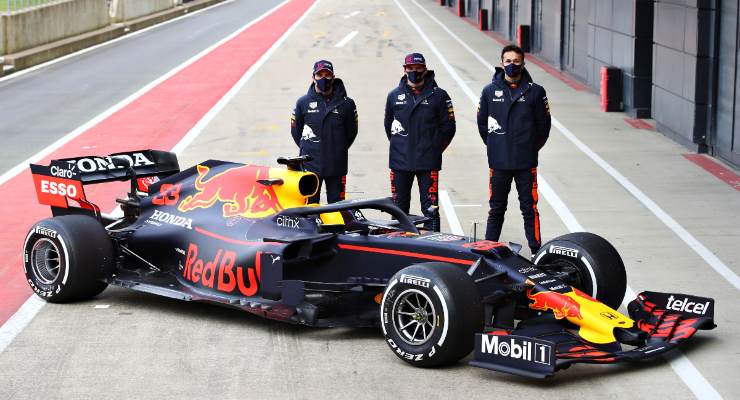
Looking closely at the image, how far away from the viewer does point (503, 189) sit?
13258 millimetres

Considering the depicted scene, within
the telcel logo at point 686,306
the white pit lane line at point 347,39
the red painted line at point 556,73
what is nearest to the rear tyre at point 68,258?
the telcel logo at point 686,306

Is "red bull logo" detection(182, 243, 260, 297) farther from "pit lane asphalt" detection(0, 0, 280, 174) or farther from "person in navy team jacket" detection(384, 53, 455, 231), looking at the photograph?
"pit lane asphalt" detection(0, 0, 280, 174)

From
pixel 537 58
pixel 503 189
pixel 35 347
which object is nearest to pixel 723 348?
pixel 503 189

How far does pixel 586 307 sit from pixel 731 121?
10.3 m

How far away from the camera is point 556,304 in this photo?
955 cm

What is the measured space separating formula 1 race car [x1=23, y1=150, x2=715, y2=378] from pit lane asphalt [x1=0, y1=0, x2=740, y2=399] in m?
0.21

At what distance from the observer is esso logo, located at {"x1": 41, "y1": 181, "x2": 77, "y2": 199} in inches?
477

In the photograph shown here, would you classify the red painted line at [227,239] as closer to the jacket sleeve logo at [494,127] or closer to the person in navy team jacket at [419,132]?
the person in navy team jacket at [419,132]

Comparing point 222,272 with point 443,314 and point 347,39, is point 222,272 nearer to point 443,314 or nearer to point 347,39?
point 443,314

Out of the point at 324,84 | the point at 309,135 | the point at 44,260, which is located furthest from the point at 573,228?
the point at 44,260

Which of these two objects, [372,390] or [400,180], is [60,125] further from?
[372,390]

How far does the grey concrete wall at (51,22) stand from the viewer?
113 ft

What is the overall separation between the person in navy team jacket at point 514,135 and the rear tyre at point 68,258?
13.4ft

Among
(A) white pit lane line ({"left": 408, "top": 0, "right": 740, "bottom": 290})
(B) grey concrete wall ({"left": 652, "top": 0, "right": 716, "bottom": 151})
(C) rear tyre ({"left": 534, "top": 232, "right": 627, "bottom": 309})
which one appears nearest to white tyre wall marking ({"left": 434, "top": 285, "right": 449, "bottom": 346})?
(C) rear tyre ({"left": 534, "top": 232, "right": 627, "bottom": 309})
